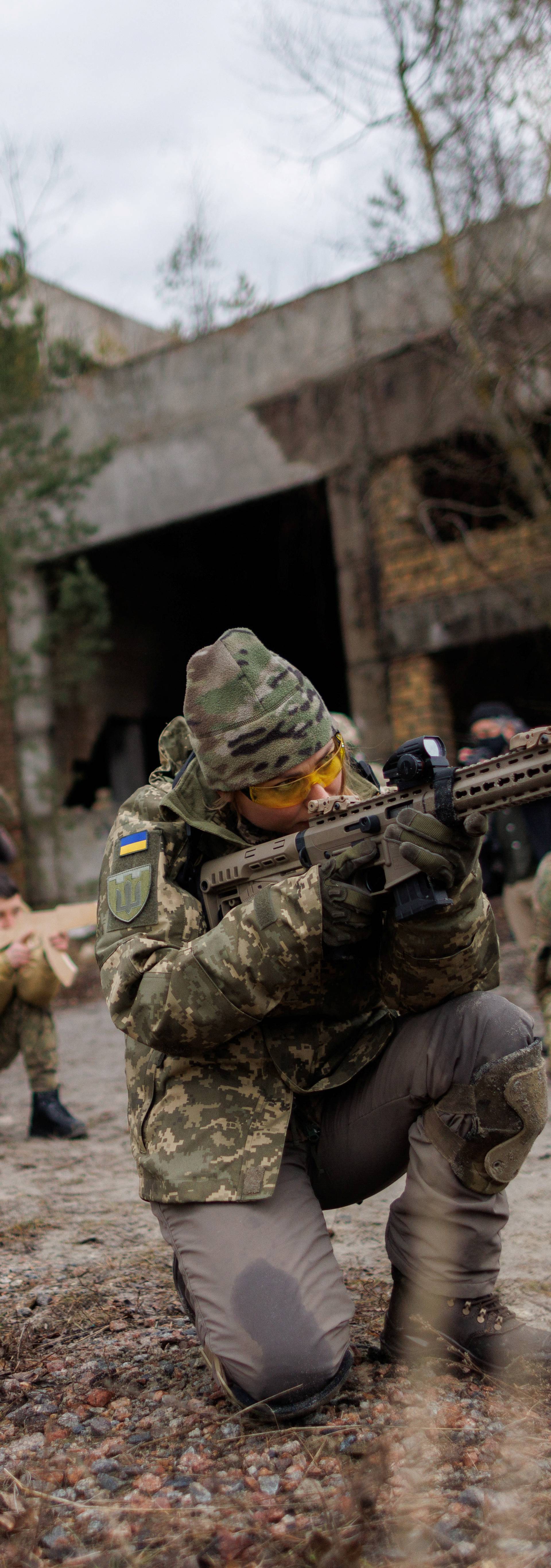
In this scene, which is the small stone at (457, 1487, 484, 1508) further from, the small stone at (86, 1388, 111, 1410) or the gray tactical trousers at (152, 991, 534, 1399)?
the small stone at (86, 1388, 111, 1410)

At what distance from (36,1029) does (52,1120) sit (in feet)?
1.14

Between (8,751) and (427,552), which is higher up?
(427,552)

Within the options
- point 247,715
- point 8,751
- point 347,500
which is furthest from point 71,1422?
point 8,751

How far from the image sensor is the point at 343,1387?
6.92ft

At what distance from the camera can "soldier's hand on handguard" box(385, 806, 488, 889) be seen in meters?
2.00

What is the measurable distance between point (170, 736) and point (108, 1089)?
344 centimetres

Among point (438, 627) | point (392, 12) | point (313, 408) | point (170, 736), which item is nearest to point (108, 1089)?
point (170, 736)

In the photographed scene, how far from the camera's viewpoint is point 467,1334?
210 centimetres

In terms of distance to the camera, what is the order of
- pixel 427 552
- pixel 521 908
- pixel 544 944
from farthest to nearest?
pixel 427 552 < pixel 521 908 < pixel 544 944

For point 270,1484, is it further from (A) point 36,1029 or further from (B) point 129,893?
(A) point 36,1029

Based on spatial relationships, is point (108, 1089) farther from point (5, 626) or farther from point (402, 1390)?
point (5, 626)

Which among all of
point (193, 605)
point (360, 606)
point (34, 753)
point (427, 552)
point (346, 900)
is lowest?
point (346, 900)

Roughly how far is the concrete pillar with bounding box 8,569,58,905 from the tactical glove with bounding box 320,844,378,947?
8.71 m

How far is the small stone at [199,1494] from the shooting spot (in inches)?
67.8
